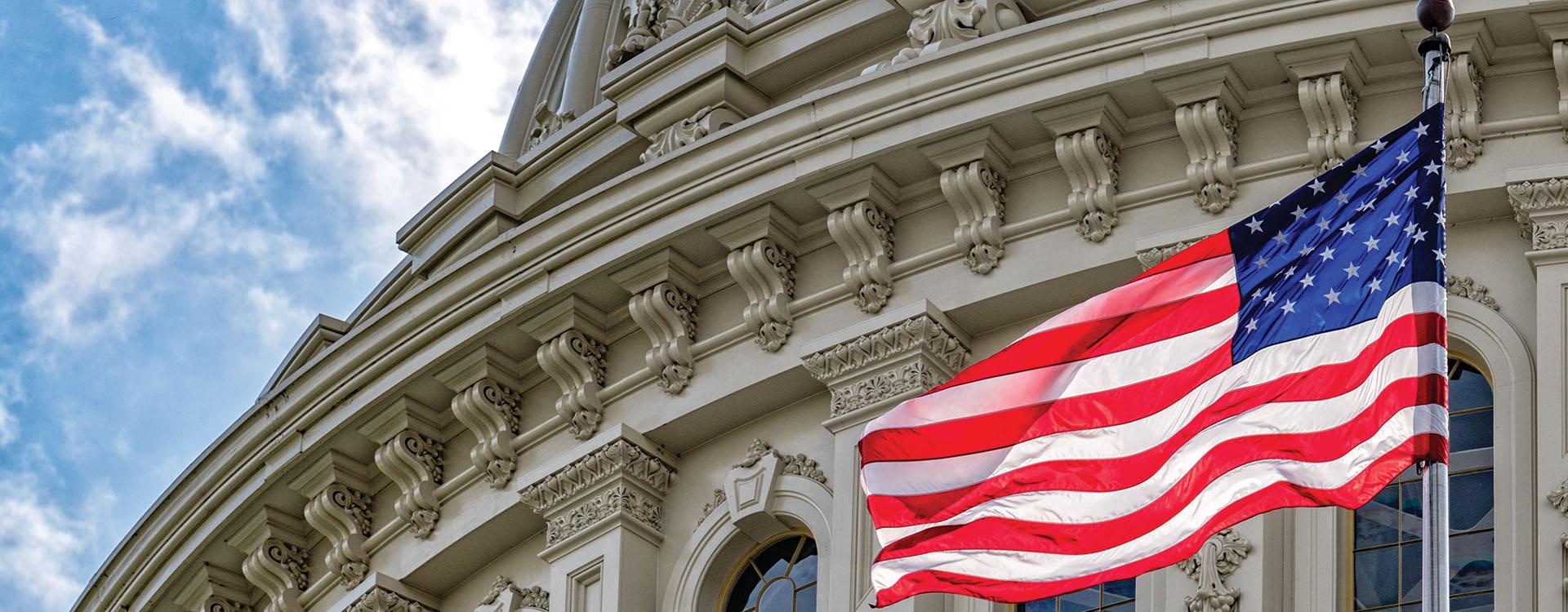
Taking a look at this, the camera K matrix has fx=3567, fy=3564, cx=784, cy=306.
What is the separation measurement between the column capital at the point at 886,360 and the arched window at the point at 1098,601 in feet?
5.88

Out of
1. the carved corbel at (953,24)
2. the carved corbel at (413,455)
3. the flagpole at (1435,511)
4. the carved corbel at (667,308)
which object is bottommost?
the flagpole at (1435,511)

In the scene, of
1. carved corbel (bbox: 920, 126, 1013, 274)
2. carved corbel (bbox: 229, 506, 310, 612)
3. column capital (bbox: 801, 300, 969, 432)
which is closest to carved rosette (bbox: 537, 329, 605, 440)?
column capital (bbox: 801, 300, 969, 432)

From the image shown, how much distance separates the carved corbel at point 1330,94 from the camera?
78.8 ft

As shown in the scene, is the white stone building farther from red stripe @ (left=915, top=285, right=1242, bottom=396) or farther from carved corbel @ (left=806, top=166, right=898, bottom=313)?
red stripe @ (left=915, top=285, right=1242, bottom=396)

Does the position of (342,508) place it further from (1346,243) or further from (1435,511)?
(1435,511)

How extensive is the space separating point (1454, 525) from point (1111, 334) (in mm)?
3631

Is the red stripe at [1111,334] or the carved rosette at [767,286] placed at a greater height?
the carved rosette at [767,286]

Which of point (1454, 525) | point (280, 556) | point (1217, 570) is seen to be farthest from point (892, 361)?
point (280, 556)

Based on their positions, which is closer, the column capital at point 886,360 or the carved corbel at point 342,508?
the column capital at point 886,360

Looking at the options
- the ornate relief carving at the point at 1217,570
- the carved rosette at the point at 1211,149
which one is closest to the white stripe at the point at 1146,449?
the ornate relief carving at the point at 1217,570

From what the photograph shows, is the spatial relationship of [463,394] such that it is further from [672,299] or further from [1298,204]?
[1298,204]

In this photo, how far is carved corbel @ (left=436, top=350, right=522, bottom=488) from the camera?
28.5m

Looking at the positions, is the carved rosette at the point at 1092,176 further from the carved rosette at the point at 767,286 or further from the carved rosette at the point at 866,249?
the carved rosette at the point at 767,286

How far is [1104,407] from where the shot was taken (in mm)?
20500
